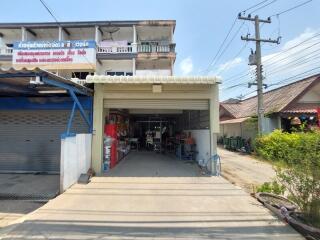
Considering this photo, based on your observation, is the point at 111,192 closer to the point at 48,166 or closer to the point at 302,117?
the point at 48,166

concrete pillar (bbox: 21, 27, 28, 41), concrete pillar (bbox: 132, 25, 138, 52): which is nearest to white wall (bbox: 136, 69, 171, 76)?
concrete pillar (bbox: 132, 25, 138, 52)

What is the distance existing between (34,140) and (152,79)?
5.17 m

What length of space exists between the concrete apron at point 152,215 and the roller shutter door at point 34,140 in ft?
9.18

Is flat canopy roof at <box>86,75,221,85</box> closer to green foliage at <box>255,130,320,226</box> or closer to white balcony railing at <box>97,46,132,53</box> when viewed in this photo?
green foliage at <box>255,130,320,226</box>

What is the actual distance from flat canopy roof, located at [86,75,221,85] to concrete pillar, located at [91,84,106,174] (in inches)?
31.9

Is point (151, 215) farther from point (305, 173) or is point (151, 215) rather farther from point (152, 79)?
point (152, 79)

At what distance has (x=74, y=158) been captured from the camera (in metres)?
8.08

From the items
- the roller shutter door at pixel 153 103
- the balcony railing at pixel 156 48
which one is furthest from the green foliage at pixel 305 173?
the balcony railing at pixel 156 48

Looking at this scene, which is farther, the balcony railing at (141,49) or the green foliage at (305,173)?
the balcony railing at (141,49)

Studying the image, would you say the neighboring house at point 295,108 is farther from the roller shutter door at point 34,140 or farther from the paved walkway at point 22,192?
the paved walkway at point 22,192

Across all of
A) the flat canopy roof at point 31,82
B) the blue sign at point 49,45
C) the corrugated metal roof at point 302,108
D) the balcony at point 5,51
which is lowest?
the flat canopy roof at point 31,82

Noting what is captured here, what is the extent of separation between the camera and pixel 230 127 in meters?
26.0

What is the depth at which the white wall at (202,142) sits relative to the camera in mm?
10711

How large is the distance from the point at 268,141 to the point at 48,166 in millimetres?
11559
